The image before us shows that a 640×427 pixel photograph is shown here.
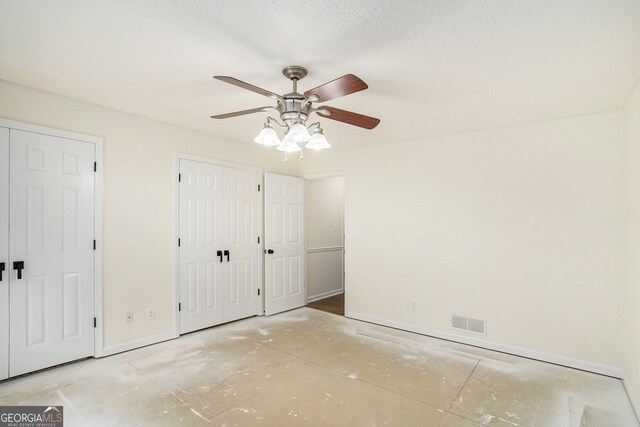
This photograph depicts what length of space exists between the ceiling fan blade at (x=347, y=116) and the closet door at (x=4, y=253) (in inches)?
101

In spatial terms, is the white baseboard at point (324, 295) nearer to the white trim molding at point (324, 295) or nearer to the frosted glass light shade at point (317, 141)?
the white trim molding at point (324, 295)

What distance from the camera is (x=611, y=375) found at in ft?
9.53

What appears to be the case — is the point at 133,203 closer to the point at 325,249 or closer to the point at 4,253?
the point at 4,253

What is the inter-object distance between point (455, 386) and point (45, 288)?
142 inches

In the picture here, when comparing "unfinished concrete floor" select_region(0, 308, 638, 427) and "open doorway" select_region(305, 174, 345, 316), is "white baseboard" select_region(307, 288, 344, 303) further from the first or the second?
"unfinished concrete floor" select_region(0, 308, 638, 427)

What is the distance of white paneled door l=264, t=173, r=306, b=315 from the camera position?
4699 millimetres

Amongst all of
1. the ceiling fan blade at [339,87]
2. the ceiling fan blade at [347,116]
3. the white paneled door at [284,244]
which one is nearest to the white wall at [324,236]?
the white paneled door at [284,244]

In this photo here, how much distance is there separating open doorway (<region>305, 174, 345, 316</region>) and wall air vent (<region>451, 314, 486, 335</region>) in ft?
6.05

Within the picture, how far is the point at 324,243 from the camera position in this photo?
229 inches

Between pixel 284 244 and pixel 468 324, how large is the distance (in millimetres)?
2653

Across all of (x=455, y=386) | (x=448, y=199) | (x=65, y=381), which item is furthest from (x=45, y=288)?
(x=448, y=199)

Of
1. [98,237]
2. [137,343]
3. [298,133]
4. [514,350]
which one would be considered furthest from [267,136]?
[514,350]

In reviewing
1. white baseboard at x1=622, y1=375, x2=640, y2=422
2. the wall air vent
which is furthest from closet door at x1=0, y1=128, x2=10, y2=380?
white baseboard at x1=622, y1=375, x2=640, y2=422

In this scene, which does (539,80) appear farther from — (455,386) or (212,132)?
(212,132)
